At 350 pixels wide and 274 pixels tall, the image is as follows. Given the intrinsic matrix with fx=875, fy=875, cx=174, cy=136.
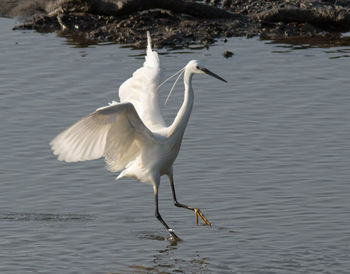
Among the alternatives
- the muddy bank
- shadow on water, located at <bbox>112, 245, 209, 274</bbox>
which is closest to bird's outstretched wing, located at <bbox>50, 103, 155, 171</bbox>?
shadow on water, located at <bbox>112, 245, 209, 274</bbox>

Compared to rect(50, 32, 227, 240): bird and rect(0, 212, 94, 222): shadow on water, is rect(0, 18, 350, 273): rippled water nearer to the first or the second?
rect(0, 212, 94, 222): shadow on water

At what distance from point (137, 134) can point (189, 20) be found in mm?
10621

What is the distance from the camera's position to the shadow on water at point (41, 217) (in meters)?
11.2

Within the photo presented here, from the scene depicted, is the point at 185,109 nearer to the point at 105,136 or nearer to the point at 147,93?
the point at 105,136

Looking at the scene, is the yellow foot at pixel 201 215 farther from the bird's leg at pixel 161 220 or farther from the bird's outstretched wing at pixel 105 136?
the bird's outstretched wing at pixel 105 136

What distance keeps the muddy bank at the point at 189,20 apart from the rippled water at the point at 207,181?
2126 millimetres

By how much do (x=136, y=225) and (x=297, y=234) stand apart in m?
2.09

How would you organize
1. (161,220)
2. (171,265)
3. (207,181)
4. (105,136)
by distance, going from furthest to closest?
1. (207,181)
2. (161,220)
3. (105,136)
4. (171,265)

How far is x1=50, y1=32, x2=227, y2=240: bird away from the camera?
32.9 feet

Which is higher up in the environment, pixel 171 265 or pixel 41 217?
pixel 41 217

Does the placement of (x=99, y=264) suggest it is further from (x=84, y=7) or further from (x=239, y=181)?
(x=84, y=7)

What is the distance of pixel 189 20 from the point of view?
2091 centimetres

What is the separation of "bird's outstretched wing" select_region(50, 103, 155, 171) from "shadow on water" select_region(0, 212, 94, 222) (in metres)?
0.88

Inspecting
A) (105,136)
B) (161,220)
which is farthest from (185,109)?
(161,220)
